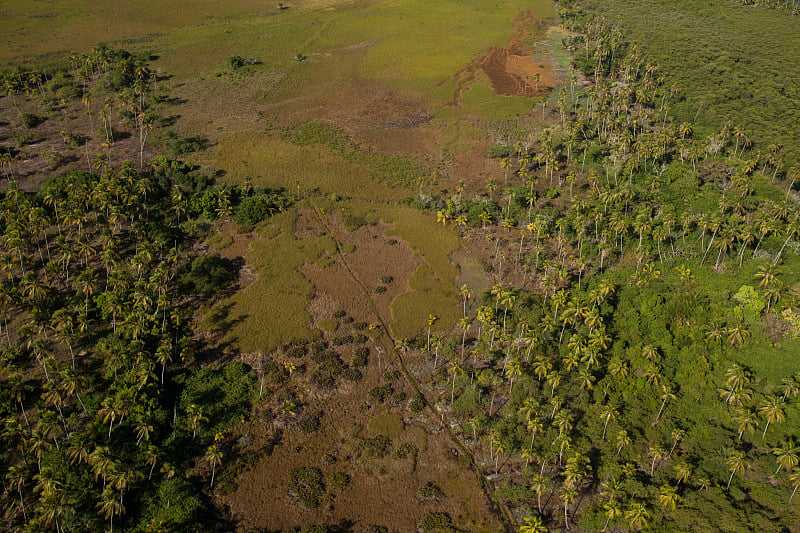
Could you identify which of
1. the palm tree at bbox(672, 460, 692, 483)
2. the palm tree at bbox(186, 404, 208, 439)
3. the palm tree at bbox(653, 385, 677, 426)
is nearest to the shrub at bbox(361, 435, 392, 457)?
the palm tree at bbox(186, 404, 208, 439)

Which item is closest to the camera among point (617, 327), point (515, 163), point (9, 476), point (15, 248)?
point (9, 476)

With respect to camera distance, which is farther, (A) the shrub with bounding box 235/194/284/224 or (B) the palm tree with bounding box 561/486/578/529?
(A) the shrub with bounding box 235/194/284/224

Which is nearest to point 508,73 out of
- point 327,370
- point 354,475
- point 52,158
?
point 52,158

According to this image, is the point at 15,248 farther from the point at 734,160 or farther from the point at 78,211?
the point at 734,160

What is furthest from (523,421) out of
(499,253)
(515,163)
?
(515,163)

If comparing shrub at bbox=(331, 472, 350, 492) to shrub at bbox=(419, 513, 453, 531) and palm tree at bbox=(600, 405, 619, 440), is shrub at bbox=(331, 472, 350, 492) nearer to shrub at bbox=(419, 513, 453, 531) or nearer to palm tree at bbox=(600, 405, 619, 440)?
shrub at bbox=(419, 513, 453, 531)

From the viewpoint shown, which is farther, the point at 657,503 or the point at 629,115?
the point at 629,115
